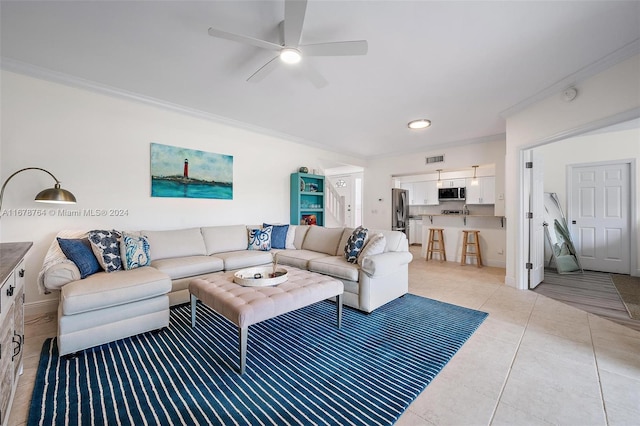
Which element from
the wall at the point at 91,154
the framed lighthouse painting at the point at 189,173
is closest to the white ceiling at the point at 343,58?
the wall at the point at 91,154

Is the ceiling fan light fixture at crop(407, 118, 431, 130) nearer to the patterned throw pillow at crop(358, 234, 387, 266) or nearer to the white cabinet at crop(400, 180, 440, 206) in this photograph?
the patterned throw pillow at crop(358, 234, 387, 266)

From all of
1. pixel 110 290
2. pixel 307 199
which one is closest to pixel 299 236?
pixel 307 199

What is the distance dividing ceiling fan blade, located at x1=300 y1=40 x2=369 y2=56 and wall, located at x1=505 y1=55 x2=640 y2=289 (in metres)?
2.47

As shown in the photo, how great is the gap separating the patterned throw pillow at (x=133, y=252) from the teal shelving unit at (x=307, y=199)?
2754 millimetres

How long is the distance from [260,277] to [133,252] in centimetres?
147

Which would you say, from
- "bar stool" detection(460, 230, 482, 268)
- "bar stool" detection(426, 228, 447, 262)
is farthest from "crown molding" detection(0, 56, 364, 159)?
"bar stool" detection(460, 230, 482, 268)

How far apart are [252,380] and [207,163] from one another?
3.33 meters

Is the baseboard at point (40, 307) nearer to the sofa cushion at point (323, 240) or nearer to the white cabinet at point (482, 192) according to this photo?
the sofa cushion at point (323, 240)

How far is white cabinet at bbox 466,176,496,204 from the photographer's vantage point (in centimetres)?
657

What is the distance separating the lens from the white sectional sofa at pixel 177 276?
1980 mm

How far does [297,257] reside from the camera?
3.52 meters

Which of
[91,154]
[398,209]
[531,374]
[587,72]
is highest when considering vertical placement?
[587,72]

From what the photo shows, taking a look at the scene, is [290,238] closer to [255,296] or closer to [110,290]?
[255,296]

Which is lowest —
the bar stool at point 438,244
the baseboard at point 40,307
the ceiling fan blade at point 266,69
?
the baseboard at point 40,307
